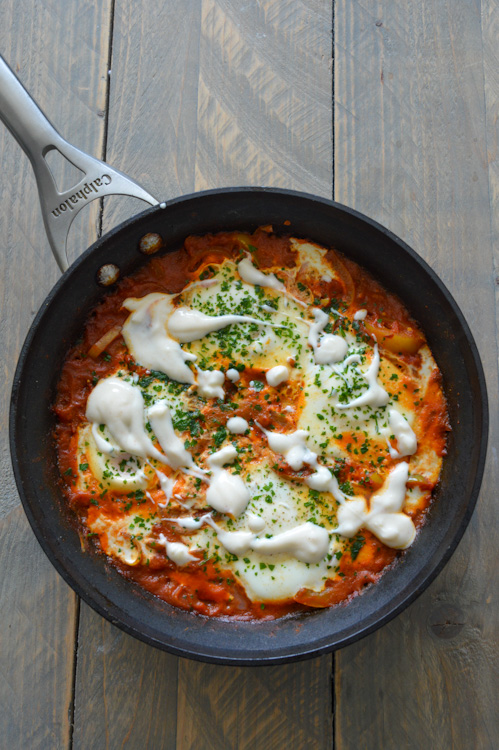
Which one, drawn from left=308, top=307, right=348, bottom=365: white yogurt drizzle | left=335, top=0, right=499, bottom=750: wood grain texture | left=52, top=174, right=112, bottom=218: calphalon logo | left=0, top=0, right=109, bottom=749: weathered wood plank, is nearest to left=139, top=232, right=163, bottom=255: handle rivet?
left=52, top=174, right=112, bottom=218: calphalon logo

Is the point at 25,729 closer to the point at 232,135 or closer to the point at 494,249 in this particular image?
the point at 232,135

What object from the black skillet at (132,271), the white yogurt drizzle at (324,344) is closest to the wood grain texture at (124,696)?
the black skillet at (132,271)

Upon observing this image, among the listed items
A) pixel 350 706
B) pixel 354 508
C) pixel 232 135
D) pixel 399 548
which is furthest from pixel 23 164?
pixel 350 706

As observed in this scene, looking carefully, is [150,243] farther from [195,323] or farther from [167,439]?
[167,439]

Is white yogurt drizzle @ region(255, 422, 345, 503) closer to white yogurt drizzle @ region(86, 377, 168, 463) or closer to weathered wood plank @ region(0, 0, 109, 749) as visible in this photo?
white yogurt drizzle @ region(86, 377, 168, 463)

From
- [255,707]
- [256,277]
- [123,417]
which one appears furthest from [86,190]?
[255,707]

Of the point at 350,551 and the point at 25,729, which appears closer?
the point at 350,551
